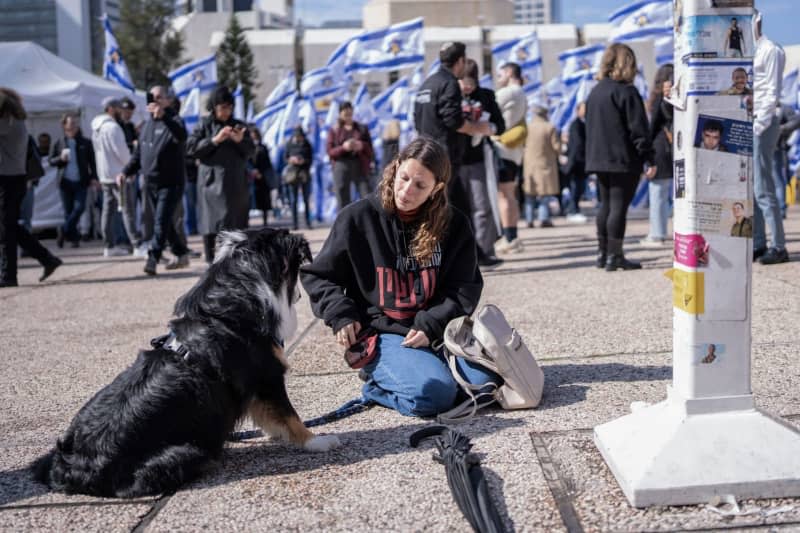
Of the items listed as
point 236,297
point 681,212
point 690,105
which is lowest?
point 236,297

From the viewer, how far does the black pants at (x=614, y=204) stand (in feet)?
27.5

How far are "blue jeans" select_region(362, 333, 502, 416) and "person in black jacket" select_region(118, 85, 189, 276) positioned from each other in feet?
21.0

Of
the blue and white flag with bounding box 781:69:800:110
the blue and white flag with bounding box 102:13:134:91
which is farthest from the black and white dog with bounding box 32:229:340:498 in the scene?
the blue and white flag with bounding box 781:69:800:110

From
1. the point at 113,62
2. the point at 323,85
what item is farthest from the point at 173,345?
the point at 323,85

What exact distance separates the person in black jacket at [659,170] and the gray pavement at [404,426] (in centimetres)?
221

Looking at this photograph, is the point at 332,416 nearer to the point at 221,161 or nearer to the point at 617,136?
the point at 617,136

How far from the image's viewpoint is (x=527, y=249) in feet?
37.2

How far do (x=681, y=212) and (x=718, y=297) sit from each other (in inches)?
12.6

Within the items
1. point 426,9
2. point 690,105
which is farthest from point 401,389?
point 426,9

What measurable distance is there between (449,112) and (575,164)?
8274mm

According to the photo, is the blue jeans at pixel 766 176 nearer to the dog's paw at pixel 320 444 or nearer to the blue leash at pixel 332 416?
the blue leash at pixel 332 416

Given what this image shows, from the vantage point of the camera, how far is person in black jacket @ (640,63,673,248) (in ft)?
31.3

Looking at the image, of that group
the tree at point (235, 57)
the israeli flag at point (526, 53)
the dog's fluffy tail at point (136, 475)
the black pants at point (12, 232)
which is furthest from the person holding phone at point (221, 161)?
the tree at point (235, 57)

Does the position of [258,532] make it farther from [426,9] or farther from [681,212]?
[426,9]
